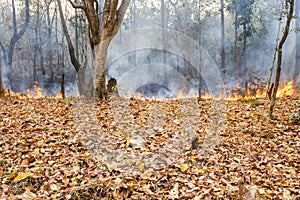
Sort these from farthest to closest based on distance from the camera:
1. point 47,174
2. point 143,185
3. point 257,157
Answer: point 257,157, point 47,174, point 143,185

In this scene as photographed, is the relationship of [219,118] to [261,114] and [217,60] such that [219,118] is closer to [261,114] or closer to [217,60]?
[261,114]

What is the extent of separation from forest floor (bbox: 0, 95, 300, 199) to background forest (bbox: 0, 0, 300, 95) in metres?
9.89

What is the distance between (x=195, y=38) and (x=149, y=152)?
21730mm

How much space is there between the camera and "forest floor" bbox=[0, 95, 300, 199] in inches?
128

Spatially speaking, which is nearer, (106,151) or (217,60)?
(106,151)

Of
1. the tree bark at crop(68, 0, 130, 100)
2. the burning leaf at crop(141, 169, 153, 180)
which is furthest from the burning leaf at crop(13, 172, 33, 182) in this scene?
the tree bark at crop(68, 0, 130, 100)

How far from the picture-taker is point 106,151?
4.27 meters

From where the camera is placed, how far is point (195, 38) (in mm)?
24250

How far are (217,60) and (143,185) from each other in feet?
75.4

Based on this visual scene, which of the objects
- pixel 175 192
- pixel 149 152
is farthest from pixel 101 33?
pixel 175 192

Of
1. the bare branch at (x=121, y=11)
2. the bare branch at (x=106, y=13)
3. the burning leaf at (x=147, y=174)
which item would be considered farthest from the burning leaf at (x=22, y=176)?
the bare branch at (x=121, y=11)

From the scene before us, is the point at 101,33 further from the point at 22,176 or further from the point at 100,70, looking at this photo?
the point at 22,176

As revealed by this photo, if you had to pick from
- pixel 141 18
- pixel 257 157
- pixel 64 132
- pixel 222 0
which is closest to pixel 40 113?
pixel 64 132

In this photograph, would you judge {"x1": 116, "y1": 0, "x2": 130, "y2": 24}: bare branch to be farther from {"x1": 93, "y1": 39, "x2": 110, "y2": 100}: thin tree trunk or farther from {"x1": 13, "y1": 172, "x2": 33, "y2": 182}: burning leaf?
{"x1": 13, "y1": 172, "x2": 33, "y2": 182}: burning leaf
